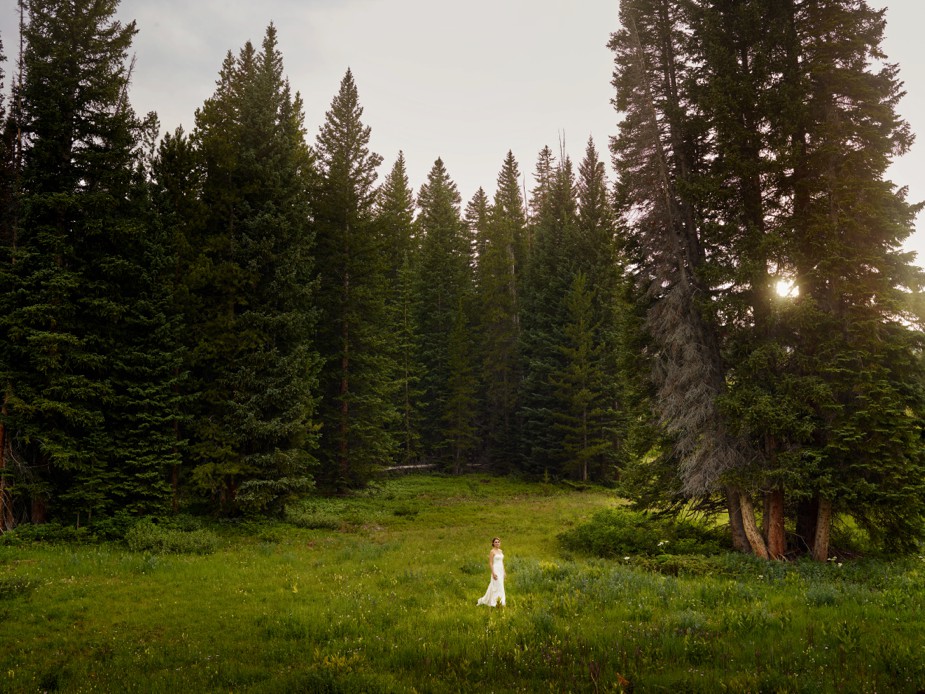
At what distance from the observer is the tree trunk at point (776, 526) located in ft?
49.7

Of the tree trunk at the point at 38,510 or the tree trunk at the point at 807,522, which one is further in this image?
the tree trunk at the point at 38,510

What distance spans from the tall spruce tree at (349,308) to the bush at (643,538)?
588 inches

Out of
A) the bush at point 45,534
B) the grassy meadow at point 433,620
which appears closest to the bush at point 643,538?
the grassy meadow at point 433,620

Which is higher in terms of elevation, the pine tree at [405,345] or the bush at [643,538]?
the pine tree at [405,345]

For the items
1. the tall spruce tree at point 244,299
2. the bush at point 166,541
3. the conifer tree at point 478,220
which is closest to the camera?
the bush at point 166,541

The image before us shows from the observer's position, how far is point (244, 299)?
22.2 m

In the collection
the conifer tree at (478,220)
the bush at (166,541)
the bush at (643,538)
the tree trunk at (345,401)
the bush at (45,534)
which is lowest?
the bush at (643,538)

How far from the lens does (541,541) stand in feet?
65.3

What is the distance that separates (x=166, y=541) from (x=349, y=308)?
17303 millimetres

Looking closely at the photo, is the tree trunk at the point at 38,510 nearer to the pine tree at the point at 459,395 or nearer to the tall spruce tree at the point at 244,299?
the tall spruce tree at the point at 244,299

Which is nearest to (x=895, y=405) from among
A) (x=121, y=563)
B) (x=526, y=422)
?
(x=121, y=563)

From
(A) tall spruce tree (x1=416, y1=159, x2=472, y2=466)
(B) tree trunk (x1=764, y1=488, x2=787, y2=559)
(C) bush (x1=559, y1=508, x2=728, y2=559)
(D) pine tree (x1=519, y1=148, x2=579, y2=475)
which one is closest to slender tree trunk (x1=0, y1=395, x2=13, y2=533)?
(C) bush (x1=559, y1=508, x2=728, y2=559)

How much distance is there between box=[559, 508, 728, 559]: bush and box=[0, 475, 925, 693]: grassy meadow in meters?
0.55

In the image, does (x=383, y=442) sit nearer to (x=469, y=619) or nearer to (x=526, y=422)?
(x=526, y=422)
